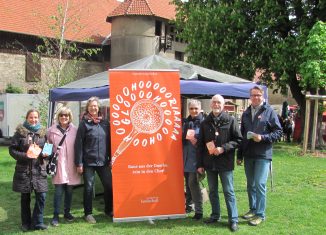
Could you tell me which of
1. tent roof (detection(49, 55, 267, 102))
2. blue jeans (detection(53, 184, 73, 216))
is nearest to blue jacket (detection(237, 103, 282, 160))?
tent roof (detection(49, 55, 267, 102))

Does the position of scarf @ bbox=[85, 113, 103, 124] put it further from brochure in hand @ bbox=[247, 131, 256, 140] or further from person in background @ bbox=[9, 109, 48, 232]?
brochure in hand @ bbox=[247, 131, 256, 140]

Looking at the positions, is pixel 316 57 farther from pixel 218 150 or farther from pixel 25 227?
pixel 25 227

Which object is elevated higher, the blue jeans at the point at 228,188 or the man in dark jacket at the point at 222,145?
the man in dark jacket at the point at 222,145

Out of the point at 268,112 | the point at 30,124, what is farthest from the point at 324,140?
the point at 30,124

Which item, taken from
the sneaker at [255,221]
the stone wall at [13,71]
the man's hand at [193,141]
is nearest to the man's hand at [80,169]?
the man's hand at [193,141]

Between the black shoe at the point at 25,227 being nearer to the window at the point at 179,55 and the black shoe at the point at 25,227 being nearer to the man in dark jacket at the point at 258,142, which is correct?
the man in dark jacket at the point at 258,142

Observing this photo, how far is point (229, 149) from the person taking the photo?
234 inches

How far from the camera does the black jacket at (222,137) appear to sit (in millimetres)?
6016

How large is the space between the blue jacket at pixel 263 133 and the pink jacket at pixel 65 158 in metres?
2.45

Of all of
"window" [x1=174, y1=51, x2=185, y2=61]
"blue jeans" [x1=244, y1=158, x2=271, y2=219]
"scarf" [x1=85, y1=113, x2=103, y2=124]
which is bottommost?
"blue jeans" [x1=244, y1=158, x2=271, y2=219]

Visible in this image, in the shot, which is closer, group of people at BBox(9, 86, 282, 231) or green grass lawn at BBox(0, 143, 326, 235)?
group of people at BBox(9, 86, 282, 231)

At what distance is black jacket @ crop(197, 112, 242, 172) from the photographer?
602 centimetres

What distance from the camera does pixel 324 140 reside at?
21.1m

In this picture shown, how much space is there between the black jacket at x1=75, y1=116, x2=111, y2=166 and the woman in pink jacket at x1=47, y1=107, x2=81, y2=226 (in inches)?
4.6
